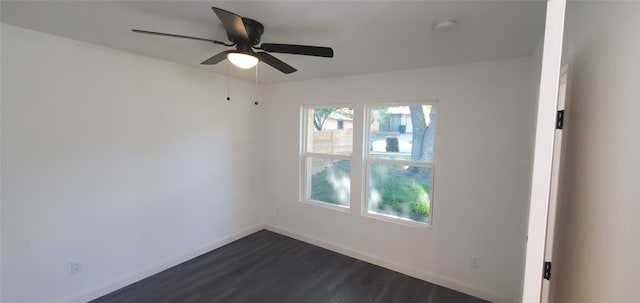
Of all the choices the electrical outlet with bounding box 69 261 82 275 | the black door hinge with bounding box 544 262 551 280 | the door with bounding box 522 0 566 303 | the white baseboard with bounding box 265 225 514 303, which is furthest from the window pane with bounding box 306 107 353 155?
the electrical outlet with bounding box 69 261 82 275

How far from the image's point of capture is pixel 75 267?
2.41 m

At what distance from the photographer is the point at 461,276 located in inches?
109

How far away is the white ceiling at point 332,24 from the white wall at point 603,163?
510mm

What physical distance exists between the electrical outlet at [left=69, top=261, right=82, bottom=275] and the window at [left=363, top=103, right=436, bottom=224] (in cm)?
305

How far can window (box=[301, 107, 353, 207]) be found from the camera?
3.67 metres

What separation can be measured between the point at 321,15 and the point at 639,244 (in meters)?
1.76

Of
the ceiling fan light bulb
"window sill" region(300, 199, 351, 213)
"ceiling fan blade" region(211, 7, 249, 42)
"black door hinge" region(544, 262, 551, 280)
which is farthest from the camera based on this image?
"window sill" region(300, 199, 351, 213)

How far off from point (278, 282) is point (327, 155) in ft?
5.89

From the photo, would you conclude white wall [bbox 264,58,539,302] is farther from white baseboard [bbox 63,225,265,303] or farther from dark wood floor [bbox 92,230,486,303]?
white baseboard [bbox 63,225,265,303]

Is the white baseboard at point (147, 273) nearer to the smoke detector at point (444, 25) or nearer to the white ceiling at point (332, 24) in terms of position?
the white ceiling at point (332, 24)

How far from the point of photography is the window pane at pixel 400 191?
A: 3.05m

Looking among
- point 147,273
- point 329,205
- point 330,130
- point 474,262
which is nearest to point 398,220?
point 474,262

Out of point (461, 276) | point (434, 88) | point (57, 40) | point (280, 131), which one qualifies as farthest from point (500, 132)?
point (57, 40)

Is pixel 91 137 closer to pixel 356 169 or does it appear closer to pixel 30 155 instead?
pixel 30 155
